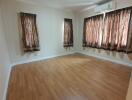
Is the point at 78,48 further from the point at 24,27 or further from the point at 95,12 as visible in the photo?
the point at 24,27

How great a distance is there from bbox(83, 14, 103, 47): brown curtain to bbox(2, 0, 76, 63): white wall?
0.90m

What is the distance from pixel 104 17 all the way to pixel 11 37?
3.68 m

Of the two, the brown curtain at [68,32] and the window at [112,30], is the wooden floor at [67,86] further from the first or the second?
the brown curtain at [68,32]

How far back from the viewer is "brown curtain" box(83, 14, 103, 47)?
3.94 metres

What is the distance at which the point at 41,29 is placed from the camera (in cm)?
406

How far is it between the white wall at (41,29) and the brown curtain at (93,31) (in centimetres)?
90

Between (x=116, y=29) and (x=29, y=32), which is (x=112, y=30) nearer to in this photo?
(x=116, y=29)

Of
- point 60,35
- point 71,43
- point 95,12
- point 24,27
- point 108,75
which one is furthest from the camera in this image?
point 71,43

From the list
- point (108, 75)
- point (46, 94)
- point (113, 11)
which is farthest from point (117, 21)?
point (46, 94)

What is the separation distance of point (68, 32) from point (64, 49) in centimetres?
92

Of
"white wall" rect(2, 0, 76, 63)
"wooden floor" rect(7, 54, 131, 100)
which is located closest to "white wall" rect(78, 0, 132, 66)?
"white wall" rect(2, 0, 76, 63)

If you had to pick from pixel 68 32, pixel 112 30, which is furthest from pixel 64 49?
pixel 112 30

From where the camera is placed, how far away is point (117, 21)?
3.23 m

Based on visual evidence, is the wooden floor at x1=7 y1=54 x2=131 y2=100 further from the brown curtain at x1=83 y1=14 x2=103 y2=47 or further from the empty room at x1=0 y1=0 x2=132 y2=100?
the brown curtain at x1=83 y1=14 x2=103 y2=47
